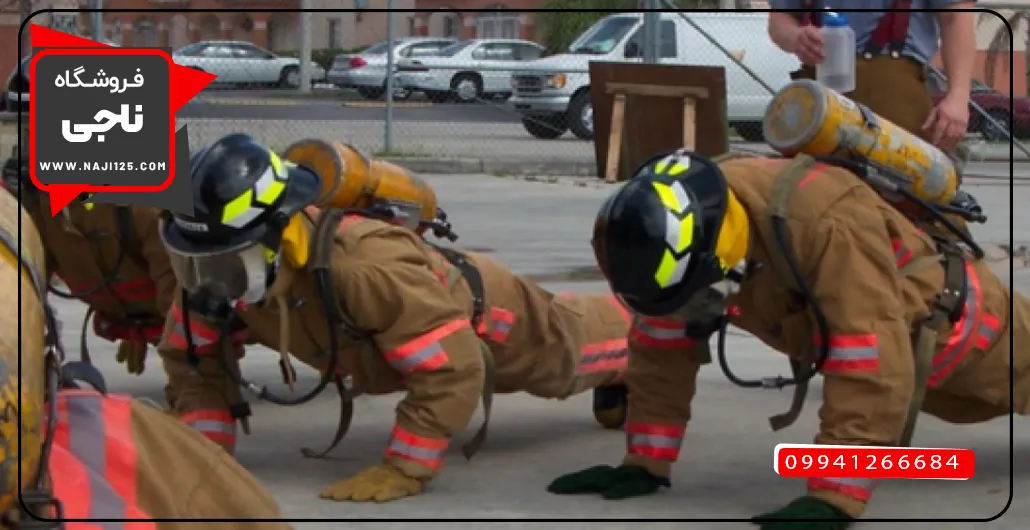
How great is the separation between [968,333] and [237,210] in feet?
6.54

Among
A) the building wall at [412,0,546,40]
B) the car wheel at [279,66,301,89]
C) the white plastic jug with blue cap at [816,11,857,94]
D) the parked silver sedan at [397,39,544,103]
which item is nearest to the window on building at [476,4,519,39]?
the building wall at [412,0,546,40]

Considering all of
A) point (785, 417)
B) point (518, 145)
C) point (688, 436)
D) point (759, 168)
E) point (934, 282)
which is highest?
point (759, 168)

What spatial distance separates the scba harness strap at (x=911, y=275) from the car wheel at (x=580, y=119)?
14.7 m

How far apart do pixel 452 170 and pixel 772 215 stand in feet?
44.9

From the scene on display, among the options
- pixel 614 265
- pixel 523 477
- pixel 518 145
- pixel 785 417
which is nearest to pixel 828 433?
pixel 785 417

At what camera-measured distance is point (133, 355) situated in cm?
714

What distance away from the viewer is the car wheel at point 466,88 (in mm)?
20156

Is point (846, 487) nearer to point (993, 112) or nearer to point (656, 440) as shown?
point (656, 440)

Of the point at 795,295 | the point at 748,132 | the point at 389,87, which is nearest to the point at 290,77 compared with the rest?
the point at 389,87

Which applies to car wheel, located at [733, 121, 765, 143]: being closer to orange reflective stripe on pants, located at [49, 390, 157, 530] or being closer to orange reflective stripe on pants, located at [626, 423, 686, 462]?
orange reflective stripe on pants, located at [626, 423, 686, 462]

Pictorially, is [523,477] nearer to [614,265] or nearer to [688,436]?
[688,436]

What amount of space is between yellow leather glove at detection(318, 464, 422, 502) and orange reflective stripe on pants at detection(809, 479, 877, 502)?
1144 millimetres

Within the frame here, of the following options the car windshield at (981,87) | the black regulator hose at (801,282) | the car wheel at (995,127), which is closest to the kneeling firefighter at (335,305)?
the black regulator hose at (801,282)

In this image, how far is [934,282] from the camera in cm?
525
